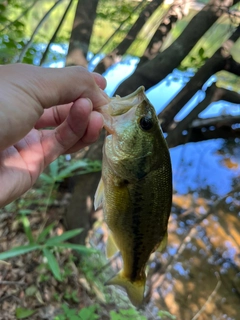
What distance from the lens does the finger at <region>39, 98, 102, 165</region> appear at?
4.63 feet

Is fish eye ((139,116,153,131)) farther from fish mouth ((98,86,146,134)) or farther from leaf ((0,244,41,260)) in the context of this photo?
leaf ((0,244,41,260))

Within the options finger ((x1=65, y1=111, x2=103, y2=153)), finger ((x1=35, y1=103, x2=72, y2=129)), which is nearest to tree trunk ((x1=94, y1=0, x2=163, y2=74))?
finger ((x1=35, y1=103, x2=72, y2=129))

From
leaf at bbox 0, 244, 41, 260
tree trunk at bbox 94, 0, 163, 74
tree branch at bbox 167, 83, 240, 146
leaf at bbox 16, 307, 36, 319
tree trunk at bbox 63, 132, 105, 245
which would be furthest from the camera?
tree branch at bbox 167, 83, 240, 146

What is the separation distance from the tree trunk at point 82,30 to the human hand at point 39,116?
202 centimetres

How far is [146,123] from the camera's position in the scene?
1.45 meters

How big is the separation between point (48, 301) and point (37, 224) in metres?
0.71

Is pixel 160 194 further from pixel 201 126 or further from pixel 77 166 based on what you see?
pixel 201 126

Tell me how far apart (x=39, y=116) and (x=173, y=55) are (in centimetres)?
261

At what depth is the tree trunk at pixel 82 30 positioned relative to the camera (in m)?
3.58

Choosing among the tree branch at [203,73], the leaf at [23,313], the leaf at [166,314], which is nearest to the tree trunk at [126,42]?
the tree branch at [203,73]

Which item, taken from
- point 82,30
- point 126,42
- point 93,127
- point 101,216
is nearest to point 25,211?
point 101,216

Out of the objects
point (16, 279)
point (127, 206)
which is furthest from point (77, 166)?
point (127, 206)

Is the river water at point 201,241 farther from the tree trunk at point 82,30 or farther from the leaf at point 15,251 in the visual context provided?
the leaf at point 15,251

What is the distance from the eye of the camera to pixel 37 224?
2988 millimetres
